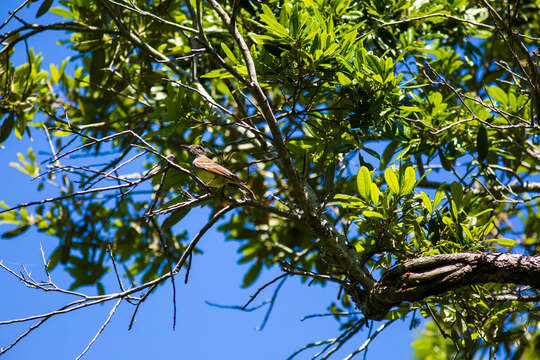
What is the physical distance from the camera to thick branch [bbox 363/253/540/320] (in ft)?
10.0

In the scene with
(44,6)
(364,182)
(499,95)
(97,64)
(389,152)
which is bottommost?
(364,182)

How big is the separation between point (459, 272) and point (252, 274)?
12.0ft

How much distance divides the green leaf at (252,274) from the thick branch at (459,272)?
11.0 feet

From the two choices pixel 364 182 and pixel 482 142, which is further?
pixel 482 142

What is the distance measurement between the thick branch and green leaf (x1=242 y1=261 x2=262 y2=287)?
3348 millimetres

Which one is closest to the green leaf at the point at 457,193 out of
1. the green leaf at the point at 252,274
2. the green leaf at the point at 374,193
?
the green leaf at the point at 374,193

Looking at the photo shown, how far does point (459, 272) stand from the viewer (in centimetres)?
305

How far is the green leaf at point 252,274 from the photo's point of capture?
6376 mm

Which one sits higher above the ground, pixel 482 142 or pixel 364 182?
pixel 482 142

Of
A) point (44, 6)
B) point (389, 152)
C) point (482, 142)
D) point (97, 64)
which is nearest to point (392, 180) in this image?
point (482, 142)

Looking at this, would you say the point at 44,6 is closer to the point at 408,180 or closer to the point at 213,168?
the point at 213,168

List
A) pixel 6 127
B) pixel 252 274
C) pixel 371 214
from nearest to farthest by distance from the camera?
pixel 371 214 → pixel 6 127 → pixel 252 274

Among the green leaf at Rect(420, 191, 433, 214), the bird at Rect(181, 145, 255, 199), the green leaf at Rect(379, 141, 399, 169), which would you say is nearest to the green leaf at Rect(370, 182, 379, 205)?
the green leaf at Rect(420, 191, 433, 214)

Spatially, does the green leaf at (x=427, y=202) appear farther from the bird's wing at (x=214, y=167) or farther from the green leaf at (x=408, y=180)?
the bird's wing at (x=214, y=167)
